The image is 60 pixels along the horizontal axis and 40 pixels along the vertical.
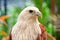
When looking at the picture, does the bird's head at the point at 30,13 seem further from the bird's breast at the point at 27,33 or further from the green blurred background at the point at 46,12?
the green blurred background at the point at 46,12

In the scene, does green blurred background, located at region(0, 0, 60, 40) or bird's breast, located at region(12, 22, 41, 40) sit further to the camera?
green blurred background, located at region(0, 0, 60, 40)

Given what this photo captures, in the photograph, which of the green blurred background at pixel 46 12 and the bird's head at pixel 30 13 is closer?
the bird's head at pixel 30 13

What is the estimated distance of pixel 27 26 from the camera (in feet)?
1.83

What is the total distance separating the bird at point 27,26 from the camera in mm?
549

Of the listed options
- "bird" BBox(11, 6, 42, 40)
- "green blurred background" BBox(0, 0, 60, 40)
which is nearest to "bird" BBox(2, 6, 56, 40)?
"bird" BBox(11, 6, 42, 40)

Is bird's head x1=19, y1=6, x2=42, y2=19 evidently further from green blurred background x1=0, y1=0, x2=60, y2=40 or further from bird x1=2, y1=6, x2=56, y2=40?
green blurred background x1=0, y1=0, x2=60, y2=40

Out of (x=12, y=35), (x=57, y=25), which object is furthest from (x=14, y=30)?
(x=57, y=25)

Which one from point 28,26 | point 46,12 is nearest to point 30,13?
point 28,26

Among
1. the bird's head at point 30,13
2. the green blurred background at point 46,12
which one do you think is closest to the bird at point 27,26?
the bird's head at point 30,13

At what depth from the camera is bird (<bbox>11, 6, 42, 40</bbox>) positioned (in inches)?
21.6

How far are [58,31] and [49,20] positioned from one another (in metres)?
0.13

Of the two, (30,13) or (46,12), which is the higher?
(30,13)

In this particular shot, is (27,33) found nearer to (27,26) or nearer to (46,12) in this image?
(27,26)

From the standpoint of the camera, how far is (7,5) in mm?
1187
